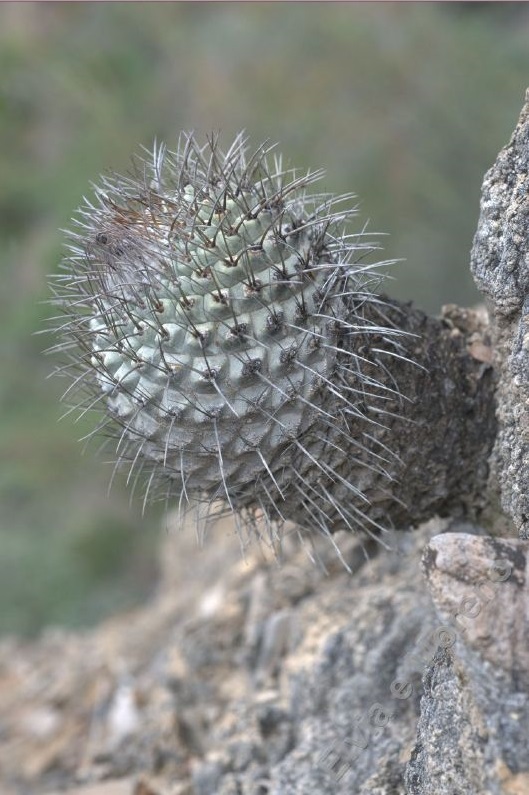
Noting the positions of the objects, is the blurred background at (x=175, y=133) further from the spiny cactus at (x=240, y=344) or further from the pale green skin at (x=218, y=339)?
the pale green skin at (x=218, y=339)

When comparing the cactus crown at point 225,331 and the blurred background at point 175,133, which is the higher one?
the blurred background at point 175,133

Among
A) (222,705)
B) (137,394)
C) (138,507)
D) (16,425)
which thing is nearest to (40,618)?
(138,507)

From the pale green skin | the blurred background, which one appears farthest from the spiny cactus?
the blurred background

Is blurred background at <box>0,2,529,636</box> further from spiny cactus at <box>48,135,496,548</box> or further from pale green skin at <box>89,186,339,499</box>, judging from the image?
pale green skin at <box>89,186,339,499</box>

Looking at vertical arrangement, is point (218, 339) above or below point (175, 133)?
below

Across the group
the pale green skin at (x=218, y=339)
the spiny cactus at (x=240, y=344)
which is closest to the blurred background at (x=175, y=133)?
the spiny cactus at (x=240, y=344)

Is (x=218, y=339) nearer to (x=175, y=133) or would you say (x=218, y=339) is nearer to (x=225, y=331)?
(x=225, y=331)

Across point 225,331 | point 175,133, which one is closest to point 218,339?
point 225,331
